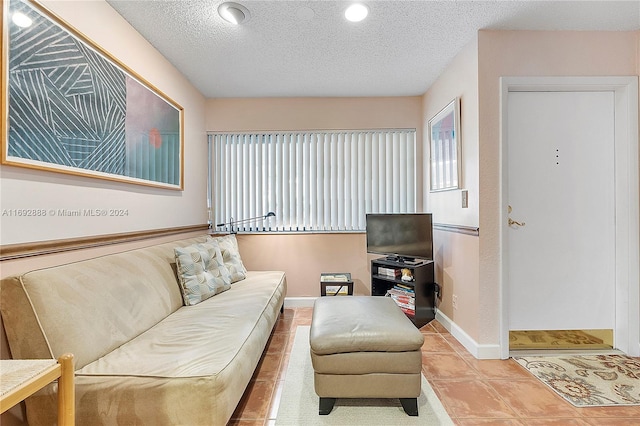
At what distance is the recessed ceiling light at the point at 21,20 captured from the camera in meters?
1.32

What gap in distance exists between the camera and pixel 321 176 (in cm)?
361

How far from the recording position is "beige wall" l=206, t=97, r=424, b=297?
11.7 ft

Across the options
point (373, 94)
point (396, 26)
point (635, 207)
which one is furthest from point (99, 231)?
point (635, 207)

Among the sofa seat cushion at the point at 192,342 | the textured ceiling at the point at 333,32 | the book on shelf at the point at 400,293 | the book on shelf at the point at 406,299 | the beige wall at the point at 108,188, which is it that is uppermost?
the textured ceiling at the point at 333,32

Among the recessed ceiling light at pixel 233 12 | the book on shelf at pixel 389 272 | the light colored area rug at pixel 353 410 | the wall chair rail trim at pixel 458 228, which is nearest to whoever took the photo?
the light colored area rug at pixel 353 410

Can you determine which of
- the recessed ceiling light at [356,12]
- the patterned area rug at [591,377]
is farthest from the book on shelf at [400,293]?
the recessed ceiling light at [356,12]

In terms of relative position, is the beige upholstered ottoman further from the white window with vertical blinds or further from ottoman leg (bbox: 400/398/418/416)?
the white window with vertical blinds

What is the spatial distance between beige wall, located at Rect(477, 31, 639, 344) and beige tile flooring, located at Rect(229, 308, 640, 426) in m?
0.29

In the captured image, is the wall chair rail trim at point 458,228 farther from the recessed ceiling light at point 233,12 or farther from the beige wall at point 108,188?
the beige wall at point 108,188

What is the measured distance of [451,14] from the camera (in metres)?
2.07

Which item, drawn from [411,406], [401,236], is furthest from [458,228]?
[411,406]

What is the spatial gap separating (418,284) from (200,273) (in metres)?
2.03

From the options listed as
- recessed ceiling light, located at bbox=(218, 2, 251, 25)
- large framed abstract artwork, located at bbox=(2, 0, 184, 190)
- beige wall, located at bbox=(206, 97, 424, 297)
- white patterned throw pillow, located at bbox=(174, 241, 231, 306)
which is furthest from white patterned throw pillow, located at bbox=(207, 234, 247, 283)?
recessed ceiling light, located at bbox=(218, 2, 251, 25)

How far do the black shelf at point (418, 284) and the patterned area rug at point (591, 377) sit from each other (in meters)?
0.85
